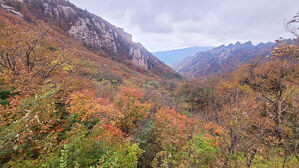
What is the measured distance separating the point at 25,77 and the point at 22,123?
4347mm

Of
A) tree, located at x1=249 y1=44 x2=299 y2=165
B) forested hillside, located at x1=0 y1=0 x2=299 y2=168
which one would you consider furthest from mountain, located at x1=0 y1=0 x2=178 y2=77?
tree, located at x1=249 y1=44 x2=299 y2=165

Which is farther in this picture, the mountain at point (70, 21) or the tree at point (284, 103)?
the mountain at point (70, 21)

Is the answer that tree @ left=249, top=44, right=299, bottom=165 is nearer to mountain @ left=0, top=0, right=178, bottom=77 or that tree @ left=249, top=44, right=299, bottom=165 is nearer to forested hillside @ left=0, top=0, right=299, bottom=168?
forested hillside @ left=0, top=0, right=299, bottom=168

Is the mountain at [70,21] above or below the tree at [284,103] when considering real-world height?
above

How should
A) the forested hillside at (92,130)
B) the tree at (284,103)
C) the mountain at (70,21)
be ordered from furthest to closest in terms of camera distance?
the mountain at (70,21) < the tree at (284,103) < the forested hillside at (92,130)

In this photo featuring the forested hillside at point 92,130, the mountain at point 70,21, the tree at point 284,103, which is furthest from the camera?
the mountain at point 70,21

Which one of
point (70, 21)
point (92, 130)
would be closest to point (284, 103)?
point (92, 130)

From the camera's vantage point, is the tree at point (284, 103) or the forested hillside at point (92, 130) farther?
the tree at point (284, 103)

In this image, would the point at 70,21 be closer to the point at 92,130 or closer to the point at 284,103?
the point at 92,130

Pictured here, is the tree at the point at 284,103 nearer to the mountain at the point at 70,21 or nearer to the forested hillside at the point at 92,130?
the forested hillside at the point at 92,130

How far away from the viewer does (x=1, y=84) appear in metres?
6.18

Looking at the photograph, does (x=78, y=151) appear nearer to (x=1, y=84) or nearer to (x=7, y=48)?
(x=1, y=84)

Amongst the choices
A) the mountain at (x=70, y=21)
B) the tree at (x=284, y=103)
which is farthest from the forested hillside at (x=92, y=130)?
the mountain at (x=70, y=21)

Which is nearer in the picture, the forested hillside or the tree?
the forested hillside
